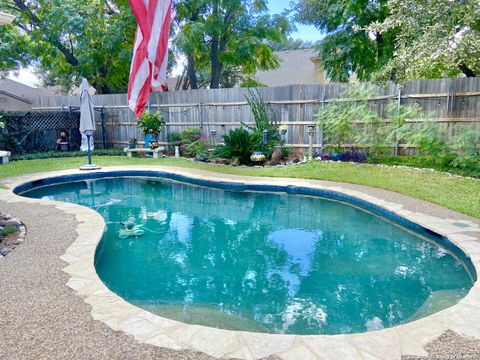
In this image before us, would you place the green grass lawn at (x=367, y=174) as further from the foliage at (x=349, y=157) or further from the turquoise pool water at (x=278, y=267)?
the turquoise pool water at (x=278, y=267)

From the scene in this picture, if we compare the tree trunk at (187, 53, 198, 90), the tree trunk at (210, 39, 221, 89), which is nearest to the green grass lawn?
the tree trunk at (187, 53, 198, 90)

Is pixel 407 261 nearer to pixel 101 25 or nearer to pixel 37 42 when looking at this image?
pixel 101 25

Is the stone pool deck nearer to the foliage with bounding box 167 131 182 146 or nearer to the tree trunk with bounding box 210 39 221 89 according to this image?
the foliage with bounding box 167 131 182 146

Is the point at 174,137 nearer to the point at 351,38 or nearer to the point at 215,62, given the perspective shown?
the point at 215,62

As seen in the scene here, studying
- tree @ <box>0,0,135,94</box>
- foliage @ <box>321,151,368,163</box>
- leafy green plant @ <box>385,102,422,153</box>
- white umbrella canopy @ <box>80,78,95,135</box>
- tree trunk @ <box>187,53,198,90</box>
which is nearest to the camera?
leafy green plant @ <box>385,102,422,153</box>

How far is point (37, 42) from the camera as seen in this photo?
56.4 ft

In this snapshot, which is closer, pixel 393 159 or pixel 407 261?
pixel 407 261

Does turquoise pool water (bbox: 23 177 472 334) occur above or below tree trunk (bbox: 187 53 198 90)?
below

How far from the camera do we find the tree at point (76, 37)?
15.7 m

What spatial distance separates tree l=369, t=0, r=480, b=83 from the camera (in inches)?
297

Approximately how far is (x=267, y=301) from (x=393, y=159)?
22.9 ft

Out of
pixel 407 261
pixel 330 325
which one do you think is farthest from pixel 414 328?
pixel 407 261

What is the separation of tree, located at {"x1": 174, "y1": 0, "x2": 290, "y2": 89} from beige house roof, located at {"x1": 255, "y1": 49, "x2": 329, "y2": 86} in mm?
6681

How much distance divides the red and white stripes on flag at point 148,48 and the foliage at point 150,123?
183 inches
